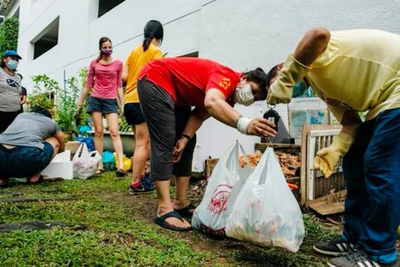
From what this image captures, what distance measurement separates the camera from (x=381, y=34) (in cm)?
175

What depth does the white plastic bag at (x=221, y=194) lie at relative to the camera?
214cm

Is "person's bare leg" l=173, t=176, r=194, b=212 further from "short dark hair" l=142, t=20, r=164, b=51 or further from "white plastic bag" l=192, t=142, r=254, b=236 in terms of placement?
"short dark hair" l=142, t=20, r=164, b=51

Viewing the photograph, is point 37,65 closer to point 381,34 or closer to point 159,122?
point 159,122

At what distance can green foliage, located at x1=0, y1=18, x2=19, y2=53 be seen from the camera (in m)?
21.0

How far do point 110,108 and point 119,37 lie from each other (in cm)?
458

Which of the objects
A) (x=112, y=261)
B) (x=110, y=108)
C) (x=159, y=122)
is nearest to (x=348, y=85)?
(x=159, y=122)

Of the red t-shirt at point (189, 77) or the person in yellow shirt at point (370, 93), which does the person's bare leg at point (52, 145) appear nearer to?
the red t-shirt at point (189, 77)

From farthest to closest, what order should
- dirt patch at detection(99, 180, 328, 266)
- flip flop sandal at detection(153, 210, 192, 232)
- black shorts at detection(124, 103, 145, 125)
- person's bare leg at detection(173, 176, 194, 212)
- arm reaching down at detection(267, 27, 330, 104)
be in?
black shorts at detection(124, 103, 145, 125) → person's bare leg at detection(173, 176, 194, 212) → flip flop sandal at detection(153, 210, 192, 232) → dirt patch at detection(99, 180, 328, 266) → arm reaching down at detection(267, 27, 330, 104)

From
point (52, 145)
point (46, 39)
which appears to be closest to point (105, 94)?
point (52, 145)

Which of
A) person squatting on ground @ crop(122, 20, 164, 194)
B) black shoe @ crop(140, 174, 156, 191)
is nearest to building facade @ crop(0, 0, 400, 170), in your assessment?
black shoe @ crop(140, 174, 156, 191)

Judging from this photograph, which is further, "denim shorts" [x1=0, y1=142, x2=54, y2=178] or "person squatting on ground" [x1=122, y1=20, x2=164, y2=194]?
"denim shorts" [x1=0, y1=142, x2=54, y2=178]

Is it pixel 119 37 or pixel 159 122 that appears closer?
pixel 159 122

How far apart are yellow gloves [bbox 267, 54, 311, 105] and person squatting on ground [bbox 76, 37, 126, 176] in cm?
318

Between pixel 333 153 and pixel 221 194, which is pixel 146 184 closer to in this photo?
pixel 221 194
